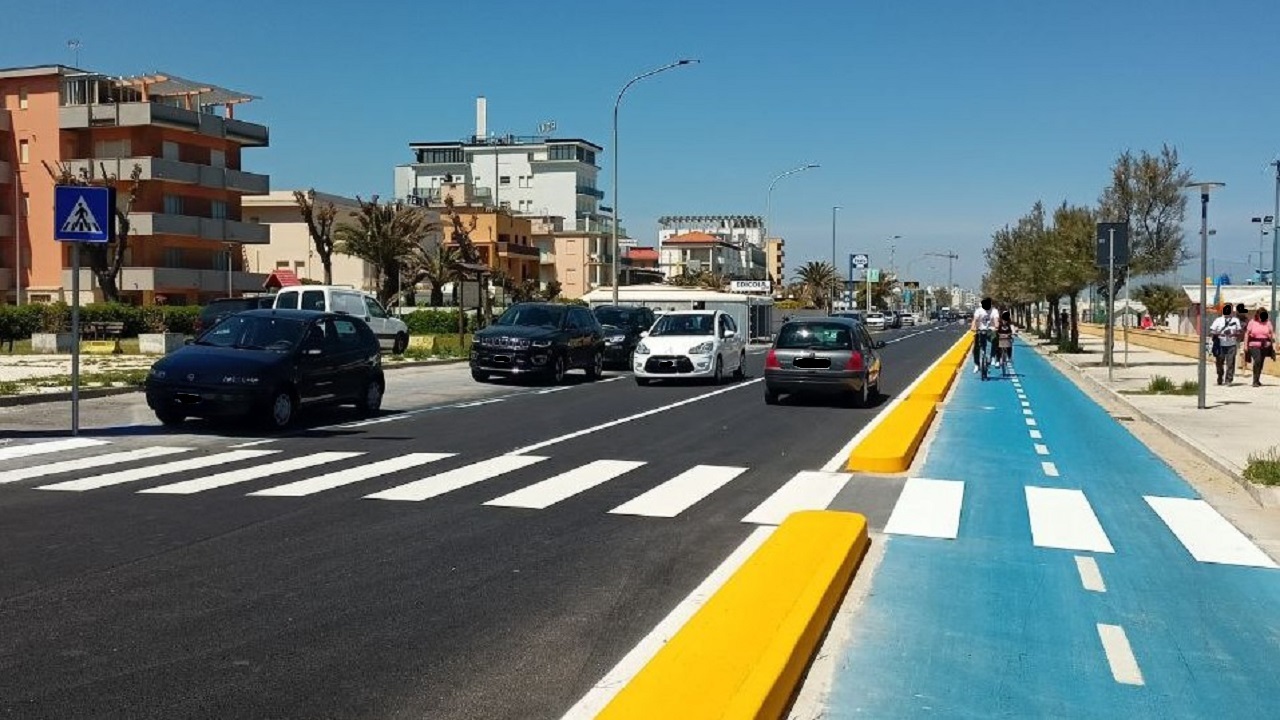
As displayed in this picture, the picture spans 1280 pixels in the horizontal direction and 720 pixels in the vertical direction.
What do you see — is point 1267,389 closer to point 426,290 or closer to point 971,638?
point 971,638

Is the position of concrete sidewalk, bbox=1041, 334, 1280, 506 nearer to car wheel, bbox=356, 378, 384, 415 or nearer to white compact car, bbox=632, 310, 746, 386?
white compact car, bbox=632, 310, 746, 386

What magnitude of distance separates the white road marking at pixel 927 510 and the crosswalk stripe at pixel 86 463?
25.9ft

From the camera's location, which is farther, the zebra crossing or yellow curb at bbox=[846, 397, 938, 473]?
yellow curb at bbox=[846, 397, 938, 473]

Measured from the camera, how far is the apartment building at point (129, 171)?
57156 mm

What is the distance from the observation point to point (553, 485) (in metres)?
10.9

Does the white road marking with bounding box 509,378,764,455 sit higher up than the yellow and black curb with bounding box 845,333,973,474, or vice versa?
the yellow and black curb with bounding box 845,333,973,474

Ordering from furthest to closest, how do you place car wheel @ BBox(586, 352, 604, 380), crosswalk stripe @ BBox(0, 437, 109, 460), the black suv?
car wheel @ BBox(586, 352, 604, 380)
the black suv
crosswalk stripe @ BBox(0, 437, 109, 460)

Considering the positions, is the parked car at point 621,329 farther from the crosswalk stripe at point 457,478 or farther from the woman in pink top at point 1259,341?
the crosswalk stripe at point 457,478

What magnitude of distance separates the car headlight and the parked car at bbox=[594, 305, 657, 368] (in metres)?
16.5

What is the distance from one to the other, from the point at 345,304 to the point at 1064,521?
86.2ft

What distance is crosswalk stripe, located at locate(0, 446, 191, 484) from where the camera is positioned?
11164 millimetres

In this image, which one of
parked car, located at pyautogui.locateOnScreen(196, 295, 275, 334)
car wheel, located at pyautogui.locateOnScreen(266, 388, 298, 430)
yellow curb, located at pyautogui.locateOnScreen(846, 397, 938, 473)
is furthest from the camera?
parked car, located at pyautogui.locateOnScreen(196, 295, 275, 334)

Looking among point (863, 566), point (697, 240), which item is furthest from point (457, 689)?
point (697, 240)

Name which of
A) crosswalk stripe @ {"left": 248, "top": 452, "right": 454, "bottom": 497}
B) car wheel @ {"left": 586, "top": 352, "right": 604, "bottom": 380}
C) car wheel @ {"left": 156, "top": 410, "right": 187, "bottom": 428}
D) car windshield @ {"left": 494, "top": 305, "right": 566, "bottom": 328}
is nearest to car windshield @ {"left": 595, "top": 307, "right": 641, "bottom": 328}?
car wheel @ {"left": 586, "top": 352, "right": 604, "bottom": 380}
